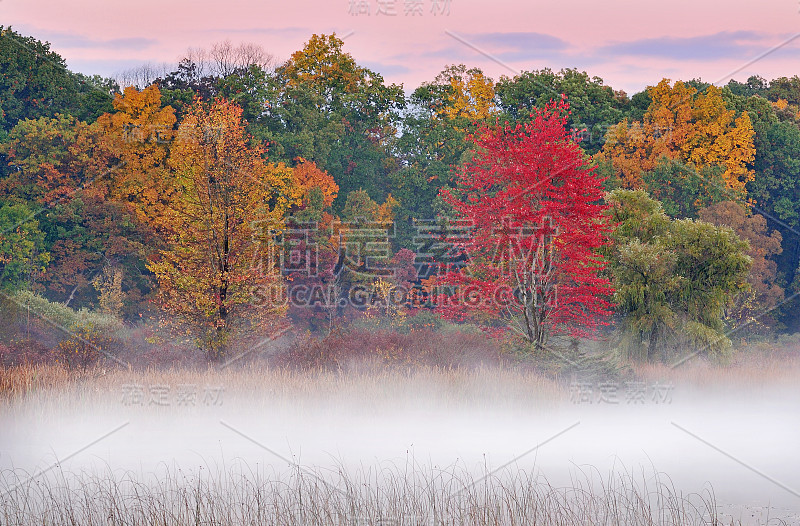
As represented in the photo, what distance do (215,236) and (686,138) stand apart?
94.2 feet

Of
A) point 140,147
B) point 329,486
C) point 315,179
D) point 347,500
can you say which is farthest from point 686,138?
point 347,500

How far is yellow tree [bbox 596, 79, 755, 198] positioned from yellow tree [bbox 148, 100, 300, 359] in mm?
24531

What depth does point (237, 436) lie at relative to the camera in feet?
51.4

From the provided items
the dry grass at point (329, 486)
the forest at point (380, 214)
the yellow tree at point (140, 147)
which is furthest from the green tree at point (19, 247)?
the dry grass at point (329, 486)

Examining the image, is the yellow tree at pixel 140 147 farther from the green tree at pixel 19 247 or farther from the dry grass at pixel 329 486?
the dry grass at pixel 329 486

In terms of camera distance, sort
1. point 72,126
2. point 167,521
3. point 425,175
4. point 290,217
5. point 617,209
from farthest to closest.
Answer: point 425,175, point 72,126, point 290,217, point 617,209, point 167,521

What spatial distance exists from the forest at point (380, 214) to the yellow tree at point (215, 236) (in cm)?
6

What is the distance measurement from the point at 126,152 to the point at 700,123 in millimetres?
28100

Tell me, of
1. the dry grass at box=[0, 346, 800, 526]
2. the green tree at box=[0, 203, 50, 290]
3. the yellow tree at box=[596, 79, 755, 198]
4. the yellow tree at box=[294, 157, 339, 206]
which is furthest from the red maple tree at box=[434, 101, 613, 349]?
the green tree at box=[0, 203, 50, 290]

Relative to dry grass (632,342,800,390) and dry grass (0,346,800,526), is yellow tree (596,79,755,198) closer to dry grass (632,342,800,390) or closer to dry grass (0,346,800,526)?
dry grass (632,342,800,390)

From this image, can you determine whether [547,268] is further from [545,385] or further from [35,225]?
[35,225]

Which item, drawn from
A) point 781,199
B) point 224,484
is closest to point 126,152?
point 224,484

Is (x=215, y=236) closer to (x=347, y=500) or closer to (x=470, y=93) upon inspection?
(x=347, y=500)

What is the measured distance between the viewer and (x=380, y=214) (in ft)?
133
